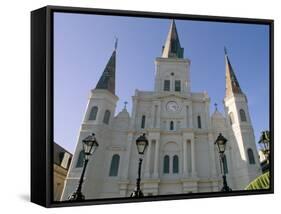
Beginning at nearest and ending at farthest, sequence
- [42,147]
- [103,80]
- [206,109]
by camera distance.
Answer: [42,147] < [103,80] < [206,109]

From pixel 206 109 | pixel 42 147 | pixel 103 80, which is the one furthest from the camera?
pixel 206 109

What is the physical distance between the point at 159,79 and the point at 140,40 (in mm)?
553

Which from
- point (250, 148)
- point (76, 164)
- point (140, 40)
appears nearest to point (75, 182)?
point (76, 164)

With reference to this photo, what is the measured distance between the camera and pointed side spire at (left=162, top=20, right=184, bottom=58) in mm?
7238

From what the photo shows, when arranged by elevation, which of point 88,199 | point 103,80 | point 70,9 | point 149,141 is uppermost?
point 70,9

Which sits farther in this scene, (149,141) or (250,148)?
(250,148)

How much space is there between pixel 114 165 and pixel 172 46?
5.15ft

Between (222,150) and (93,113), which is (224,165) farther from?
(93,113)

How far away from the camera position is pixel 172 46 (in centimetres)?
729

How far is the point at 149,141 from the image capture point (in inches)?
286

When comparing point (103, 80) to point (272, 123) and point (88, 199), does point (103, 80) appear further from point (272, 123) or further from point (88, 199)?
point (272, 123)

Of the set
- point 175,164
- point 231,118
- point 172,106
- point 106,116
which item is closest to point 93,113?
point 106,116

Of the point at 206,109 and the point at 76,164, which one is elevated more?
the point at 206,109

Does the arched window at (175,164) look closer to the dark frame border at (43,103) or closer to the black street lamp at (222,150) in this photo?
the dark frame border at (43,103)
